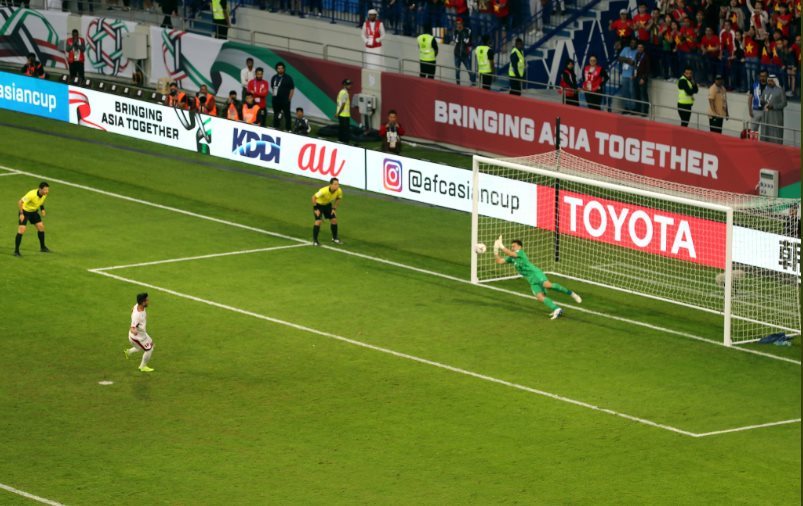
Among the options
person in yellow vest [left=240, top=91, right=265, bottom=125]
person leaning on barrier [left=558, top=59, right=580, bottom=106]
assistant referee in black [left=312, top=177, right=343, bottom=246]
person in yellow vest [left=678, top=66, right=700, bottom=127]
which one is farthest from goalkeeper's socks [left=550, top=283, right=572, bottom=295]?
person in yellow vest [left=240, top=91, right=265, bottom=125]

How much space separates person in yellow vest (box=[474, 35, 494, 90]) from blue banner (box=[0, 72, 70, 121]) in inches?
478

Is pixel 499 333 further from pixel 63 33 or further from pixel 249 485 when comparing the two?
pixel 63 33

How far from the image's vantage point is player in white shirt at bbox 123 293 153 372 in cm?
2627

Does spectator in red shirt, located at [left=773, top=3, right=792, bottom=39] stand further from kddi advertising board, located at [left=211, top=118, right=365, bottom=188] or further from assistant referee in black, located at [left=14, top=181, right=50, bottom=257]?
assistant referee in black, located at [left=14, top=181, right=50, bottom=257]

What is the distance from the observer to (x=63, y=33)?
55.4 metres

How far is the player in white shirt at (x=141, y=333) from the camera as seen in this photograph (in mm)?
26266

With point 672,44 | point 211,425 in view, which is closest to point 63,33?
point 672,44

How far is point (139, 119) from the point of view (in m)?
45.7

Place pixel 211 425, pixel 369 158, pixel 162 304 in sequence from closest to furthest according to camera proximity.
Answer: pixel 211 425, pixel 162 304, pixel 369 158

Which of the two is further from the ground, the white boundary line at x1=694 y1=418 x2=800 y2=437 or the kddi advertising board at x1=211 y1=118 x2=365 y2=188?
the kddi advertising board at x1=211 y1=118 x2=365 y2=188

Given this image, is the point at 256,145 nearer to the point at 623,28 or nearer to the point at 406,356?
the point at 623,28

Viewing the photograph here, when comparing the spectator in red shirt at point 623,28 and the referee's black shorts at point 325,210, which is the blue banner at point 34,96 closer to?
the referee's black shorts at point 325,210

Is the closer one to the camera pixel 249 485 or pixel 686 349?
pixel 249 485

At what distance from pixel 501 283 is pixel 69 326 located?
907 cm
